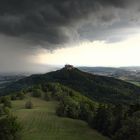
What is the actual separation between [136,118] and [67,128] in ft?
123

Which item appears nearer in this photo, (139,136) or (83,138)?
(139,136)

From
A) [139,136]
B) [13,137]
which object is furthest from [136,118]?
[13,137]

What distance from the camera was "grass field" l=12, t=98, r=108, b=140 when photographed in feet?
328

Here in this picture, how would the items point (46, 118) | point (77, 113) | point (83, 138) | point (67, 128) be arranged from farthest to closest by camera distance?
point (77, 113)
point (46, 118)
point (67, 128)
point (83, 138)

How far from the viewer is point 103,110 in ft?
381

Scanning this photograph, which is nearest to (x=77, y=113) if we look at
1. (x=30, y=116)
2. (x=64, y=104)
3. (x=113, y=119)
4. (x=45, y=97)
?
(x=64, y=104)

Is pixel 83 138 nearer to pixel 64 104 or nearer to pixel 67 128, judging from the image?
pixel 67 128

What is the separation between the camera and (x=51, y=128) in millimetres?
113938

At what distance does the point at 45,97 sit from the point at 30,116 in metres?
61.4

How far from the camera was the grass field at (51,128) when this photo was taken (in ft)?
328

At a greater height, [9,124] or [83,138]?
[9,124]

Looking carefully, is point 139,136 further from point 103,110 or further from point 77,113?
point 77,113

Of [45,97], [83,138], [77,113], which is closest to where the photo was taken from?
[83,138]

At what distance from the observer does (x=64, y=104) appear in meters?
154
